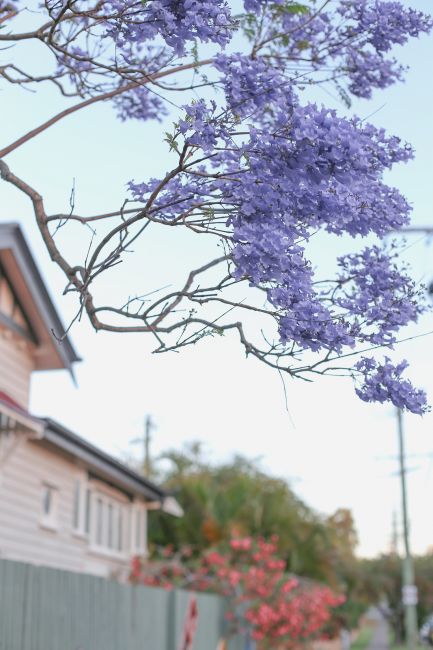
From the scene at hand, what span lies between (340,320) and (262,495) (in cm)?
3501

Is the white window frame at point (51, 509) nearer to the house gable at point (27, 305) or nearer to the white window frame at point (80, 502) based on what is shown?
the white window frame at point (80, 502)

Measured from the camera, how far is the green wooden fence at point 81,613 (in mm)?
10844

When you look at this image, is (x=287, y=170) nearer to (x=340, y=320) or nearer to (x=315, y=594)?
(x=340, y=320)

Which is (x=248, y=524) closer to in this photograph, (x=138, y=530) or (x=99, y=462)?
(x=138, y=530)

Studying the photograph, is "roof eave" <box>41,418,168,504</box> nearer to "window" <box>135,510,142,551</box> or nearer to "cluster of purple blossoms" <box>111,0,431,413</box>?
"window" <box>135,510,142,551</box>

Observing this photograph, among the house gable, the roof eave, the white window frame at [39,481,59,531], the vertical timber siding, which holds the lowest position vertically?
the white window frame at [39,481,59,531]

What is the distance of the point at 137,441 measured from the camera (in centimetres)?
5422

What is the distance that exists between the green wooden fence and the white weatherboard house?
2.64 meters

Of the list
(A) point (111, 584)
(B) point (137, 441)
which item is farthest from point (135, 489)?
(B) point (137, 441)

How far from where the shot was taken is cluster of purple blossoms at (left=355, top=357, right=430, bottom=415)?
269 inches

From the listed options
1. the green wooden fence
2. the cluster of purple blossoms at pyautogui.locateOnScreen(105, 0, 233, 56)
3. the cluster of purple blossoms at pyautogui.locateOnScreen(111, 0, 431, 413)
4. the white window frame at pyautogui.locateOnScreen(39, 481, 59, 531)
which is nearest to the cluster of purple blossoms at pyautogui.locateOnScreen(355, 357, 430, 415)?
the cluster of purple blossoms at pyautogui.locateOnScreen(111, 0, 431, 413)

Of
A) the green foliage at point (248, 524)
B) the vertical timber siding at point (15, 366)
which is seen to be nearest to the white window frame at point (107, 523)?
the vertical timber siding at point (15, 366)

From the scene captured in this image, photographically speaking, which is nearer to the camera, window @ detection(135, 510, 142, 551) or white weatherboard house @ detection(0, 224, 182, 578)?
white weatherboard house @ detection(0, 224, 182, 578)

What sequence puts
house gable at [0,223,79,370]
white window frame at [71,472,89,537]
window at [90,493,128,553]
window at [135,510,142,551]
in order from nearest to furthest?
house gable at [0,223,79,370]
white window frame at [71,472,89,537]
window at [90,493,128,553]
window at [135,510,142,551]
